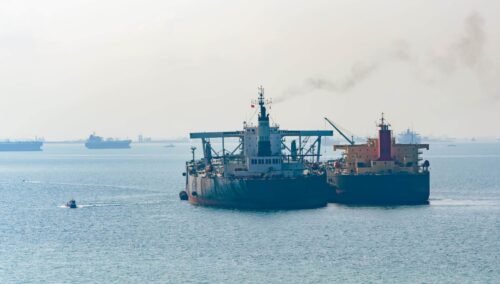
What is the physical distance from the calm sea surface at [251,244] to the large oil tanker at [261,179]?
2.79 meters

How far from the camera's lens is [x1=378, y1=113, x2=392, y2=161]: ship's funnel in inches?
5414

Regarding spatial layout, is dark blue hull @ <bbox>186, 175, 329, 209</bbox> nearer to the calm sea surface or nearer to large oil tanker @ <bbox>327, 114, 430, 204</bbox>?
the calm sea surface

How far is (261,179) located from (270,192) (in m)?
2.69

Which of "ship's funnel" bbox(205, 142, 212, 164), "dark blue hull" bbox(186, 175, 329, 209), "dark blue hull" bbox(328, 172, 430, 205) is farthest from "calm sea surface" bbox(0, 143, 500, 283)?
"ship's funnel" bbox(205, 142, 212, 164)

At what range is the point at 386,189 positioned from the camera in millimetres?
133250

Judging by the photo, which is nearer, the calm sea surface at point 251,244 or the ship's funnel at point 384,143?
the calm sea surface at point 251,244

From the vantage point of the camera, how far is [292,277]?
79.4 metres

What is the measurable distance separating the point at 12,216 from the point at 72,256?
43.0m

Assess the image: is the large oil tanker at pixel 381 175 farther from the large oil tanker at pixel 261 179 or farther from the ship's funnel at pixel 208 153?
the ship's funnel at pixel 208 153

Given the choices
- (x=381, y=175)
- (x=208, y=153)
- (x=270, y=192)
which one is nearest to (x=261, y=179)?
(x=270, y=192)

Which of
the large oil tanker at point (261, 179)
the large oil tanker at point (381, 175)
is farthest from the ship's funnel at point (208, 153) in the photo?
the large oil tanker at point (381, 175)

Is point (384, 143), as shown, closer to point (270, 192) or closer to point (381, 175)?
point (381, 175)

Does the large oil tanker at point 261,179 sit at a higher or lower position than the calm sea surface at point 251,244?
higher

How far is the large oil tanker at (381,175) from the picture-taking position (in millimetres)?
133500
